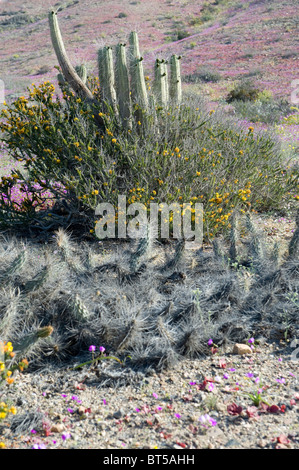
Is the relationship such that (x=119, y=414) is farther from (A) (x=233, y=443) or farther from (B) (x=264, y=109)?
(B) (x=264, y=109)

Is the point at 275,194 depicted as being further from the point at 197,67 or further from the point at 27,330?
the point at 197,67

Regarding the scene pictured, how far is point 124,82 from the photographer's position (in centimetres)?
514

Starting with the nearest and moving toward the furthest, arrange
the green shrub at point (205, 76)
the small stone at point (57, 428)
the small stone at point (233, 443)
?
the small stone at point (233, 443) → the small stone at point (57, 428) → the green shrub at point (205, 76)

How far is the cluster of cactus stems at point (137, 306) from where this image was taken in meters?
2.77

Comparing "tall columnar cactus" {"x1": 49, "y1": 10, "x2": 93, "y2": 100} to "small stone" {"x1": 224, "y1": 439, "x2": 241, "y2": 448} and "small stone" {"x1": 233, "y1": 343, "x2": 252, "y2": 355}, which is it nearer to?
"small stone" {"x1": 233, "y1": 343, "x2": 252, "y2": 355}

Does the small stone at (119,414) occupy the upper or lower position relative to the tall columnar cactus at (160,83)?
lower

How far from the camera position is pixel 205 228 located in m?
4.82

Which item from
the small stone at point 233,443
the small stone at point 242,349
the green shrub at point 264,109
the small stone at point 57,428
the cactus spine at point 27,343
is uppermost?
the cactus spine at point 27,343

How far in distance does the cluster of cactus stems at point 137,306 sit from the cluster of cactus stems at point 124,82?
220 cm

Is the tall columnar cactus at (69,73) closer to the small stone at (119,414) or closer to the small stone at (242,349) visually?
the small stone at (242,349)

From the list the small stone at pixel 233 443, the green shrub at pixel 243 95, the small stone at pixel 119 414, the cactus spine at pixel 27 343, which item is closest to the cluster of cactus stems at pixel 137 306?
the cactus spine at pixel 27 343

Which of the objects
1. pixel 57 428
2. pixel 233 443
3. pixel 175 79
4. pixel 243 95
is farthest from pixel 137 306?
pixel 243 95

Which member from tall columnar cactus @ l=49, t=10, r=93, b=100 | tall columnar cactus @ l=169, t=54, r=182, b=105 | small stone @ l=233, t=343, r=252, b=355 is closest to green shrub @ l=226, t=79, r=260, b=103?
tall columnar cactus @ l=169, t=54, r=182, b=105

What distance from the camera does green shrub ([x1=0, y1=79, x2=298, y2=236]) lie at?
481 centimetres
